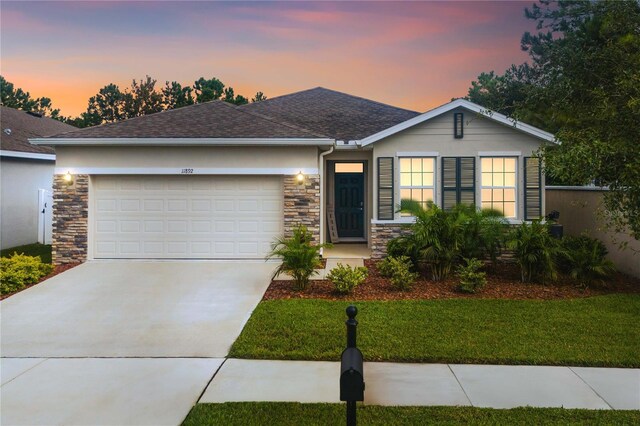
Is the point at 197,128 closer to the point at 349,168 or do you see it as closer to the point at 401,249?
the point at 349,168

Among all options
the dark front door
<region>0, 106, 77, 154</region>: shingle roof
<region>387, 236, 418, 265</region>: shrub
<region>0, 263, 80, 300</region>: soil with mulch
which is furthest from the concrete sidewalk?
<region>0, 106, 77, 154</region>: shingle roof

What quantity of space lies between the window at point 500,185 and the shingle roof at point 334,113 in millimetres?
3573

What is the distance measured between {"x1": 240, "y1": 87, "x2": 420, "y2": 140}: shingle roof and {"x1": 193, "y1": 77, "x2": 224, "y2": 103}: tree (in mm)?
17514

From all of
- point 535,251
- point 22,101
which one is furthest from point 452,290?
point 22,101

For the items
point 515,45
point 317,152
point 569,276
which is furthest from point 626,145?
point 515,45

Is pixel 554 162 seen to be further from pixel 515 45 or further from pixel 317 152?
pixel 515 45

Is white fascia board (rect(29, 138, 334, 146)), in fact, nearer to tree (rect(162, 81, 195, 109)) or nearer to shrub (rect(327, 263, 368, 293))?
shrub (rect(327, 263, 368, 293))

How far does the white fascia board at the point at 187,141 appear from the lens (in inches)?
451

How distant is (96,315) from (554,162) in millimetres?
7302

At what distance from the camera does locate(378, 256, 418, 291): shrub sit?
877 centimetres

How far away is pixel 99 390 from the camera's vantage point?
4.69m

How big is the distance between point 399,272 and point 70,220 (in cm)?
846

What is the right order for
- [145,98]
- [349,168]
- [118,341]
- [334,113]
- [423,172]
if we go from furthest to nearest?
1. [145,98]
2. [334,113]
3. [349,168]
4. [423,172]
5. [118,341]

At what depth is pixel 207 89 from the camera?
114 ft
